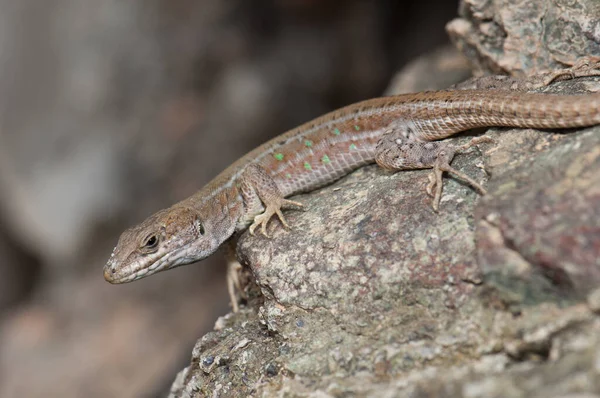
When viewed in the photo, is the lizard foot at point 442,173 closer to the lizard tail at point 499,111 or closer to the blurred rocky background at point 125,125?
the lizard tail at point 499,111

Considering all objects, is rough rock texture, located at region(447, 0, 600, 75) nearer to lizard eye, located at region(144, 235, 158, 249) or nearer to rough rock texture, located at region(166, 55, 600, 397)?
rough rock texture, located at region(166, 55, 600, 397)

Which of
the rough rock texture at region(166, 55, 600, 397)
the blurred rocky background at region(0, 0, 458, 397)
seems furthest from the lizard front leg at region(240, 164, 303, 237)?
the blurred rocky background at region(0, 0, 458, 397)

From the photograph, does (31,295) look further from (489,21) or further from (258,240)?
(489,21)

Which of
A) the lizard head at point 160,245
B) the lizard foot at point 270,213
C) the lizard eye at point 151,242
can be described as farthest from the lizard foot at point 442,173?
the lizard eye at point 151,242

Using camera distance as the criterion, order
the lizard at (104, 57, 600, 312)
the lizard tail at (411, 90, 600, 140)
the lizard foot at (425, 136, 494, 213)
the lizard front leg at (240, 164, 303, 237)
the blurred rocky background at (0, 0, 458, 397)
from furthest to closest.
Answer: the blurred rocky background at (0, 0, 458, 397) < the lizard front leg at (240, 164, 303, 237) < the lizard at (104, 57, 600, 312) < the lizard foot at (425, 136, 494, 213) < the lizard tail at (411, 90, 600, 140)

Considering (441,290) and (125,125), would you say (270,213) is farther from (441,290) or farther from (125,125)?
(125,125)
